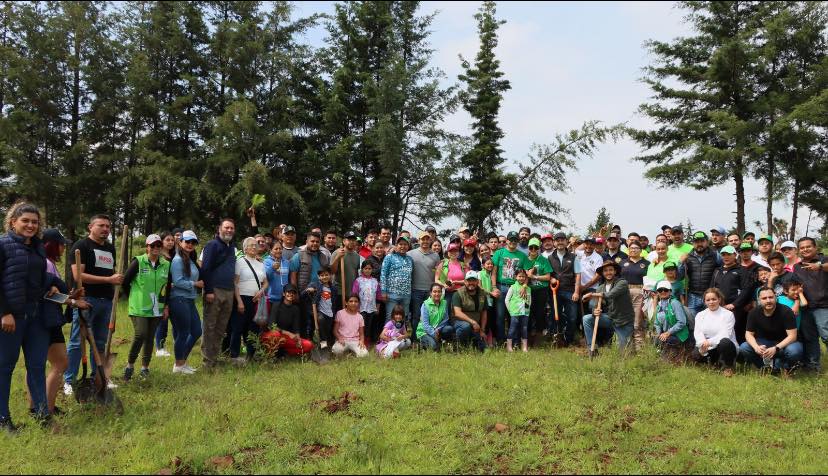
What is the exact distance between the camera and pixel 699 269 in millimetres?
9039

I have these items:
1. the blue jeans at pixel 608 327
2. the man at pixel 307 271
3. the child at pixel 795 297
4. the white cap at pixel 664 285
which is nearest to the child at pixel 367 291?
the man at pixel 307 271

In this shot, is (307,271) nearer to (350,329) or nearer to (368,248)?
(350,329)

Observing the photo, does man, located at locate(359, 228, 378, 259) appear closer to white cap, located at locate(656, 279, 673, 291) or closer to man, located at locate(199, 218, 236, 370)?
man, located at locate(199, 218, 236, 370)

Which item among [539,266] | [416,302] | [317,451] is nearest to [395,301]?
[416,302]

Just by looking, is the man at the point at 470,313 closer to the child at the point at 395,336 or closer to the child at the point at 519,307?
the child at the point at 519,307

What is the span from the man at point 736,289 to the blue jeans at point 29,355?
9581 millimetres

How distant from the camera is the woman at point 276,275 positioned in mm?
8984

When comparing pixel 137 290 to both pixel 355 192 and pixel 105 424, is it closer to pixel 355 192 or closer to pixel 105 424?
pixel 105 424

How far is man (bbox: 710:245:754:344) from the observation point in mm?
8500

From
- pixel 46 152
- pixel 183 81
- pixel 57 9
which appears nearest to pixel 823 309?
pixel 183 81

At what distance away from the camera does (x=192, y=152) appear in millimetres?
17891

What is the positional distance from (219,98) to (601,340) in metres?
15.4

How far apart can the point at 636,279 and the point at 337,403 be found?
19.8 feet

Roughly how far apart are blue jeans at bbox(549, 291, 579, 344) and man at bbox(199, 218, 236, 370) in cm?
605
